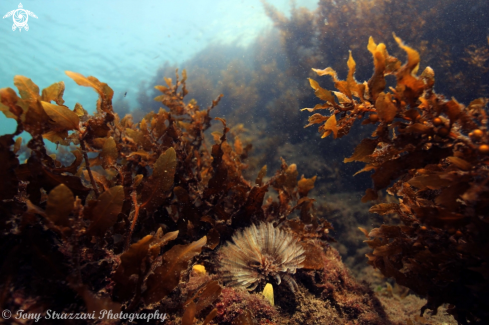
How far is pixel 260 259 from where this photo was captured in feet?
5.41

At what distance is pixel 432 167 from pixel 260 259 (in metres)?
1.32

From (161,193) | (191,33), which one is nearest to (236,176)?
(161,193)

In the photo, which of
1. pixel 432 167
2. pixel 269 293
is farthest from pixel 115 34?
pixel 432 167

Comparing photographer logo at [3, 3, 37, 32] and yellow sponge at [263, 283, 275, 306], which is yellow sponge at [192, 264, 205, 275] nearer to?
A: yellow sponge at [263, 283, 275, 306]

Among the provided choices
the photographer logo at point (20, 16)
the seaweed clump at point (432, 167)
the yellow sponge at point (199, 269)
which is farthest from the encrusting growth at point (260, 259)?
the photographer logo at point (20, 16)

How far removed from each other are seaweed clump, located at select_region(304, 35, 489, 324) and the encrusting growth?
697 millimetres

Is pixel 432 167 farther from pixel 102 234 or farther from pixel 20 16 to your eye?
pixel 20 16

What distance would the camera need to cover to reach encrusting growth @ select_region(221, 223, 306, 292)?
1.62 m

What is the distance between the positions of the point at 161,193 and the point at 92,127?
2.16 feet

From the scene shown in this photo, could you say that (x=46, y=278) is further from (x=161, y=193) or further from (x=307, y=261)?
(x=307, y=261)

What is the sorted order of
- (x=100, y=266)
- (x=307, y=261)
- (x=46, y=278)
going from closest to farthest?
(x=46, y=278) < (x=100, y=266) < (x=307, y=261)

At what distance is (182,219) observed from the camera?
2051 millimetres

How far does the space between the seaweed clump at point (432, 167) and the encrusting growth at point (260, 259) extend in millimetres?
697

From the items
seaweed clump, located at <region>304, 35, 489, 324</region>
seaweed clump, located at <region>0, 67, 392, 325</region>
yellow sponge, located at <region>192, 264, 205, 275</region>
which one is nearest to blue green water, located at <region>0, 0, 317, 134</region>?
seaweed clump, located at <region>0, 67, 392, 325</region>
